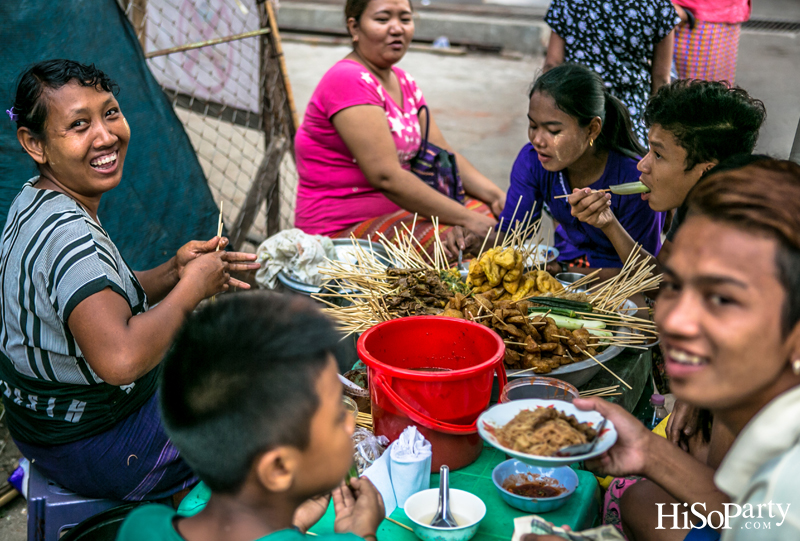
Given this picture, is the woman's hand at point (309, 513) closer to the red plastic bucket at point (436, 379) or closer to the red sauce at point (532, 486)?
the red plastic bucket at point (436, 379)

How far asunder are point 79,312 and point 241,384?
0.92m

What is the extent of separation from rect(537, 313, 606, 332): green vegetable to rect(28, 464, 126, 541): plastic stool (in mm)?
1541

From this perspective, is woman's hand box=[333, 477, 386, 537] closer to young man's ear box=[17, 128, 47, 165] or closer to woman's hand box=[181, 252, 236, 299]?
woman's hand box=[181, 252, 236, 299]

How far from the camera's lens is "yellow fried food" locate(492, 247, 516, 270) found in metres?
2.46

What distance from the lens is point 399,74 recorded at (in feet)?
13.5

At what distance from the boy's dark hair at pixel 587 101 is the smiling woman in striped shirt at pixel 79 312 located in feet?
5.06

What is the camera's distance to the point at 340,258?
3.15 metres

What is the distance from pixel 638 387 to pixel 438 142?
7.95 ft

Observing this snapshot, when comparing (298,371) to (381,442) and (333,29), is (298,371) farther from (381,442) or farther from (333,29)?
(333,29)

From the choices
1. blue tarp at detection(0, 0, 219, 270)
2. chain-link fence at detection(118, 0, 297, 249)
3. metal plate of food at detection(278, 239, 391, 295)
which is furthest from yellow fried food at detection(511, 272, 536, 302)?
chain-link fence at detection(118, 0, 297, 249)

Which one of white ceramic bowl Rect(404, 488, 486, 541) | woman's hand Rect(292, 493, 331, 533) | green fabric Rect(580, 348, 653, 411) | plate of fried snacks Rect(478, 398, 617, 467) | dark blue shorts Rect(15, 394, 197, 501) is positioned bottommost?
dark blue shorts Rect(15, 394, 197, 501)

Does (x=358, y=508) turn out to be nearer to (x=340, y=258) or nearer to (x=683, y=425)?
(x=683, y=425)

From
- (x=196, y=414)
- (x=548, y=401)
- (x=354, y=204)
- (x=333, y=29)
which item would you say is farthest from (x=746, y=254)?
(x=333, y=29)
